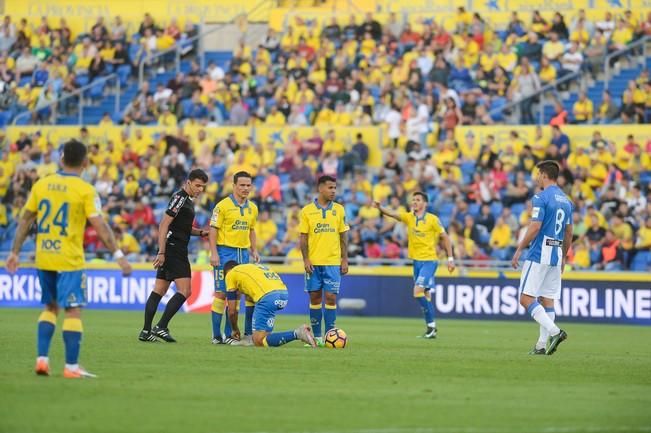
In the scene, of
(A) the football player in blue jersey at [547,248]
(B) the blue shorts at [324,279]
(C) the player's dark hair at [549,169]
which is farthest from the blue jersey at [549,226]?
(B) the blue shorts at [324,279]

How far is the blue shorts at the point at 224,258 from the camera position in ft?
58.0

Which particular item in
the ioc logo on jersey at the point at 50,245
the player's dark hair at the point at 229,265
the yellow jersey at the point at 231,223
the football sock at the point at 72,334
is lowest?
the football sock at the point at 72,334

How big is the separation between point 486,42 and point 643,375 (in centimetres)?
2189

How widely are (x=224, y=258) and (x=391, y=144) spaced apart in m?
15.9

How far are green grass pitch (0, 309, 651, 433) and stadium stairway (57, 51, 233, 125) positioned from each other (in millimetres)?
20346

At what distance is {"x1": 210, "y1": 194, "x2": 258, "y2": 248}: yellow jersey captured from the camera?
58.3ft

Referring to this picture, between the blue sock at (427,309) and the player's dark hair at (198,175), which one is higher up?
the player's dark hair at (198,175)

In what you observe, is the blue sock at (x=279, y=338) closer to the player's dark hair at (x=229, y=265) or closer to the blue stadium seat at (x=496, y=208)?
the player's dark hair at (x=229, y=265)

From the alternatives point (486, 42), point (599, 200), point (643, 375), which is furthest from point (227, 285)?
point (486, 42)

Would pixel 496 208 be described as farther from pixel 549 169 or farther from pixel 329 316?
pixel 549 169

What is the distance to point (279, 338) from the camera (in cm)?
1666

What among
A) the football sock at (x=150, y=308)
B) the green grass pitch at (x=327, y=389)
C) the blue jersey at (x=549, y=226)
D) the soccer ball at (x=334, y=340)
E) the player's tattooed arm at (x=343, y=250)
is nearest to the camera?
the green grass pitch at (x=327, y=389)

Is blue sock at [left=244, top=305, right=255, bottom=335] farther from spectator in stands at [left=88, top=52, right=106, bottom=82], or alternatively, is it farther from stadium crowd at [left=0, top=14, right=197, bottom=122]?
spectator in stands at [left=88, top=52, right=106, bottom=82]

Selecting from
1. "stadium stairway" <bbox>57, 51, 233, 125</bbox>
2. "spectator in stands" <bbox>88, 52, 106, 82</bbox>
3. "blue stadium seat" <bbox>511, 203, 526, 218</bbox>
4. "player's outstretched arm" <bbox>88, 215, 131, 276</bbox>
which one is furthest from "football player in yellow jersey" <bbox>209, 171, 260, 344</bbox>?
"spectator in stands" <bbox>88, 52, 106, 82</bbox>
